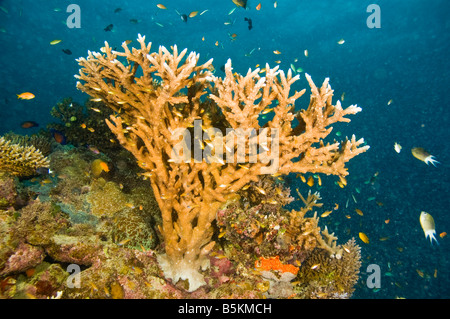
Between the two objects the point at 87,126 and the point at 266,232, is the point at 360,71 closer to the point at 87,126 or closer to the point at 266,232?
the point at 266,232

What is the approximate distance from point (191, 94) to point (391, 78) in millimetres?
62853

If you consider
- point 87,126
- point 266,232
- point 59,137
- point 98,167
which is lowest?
point 266,232

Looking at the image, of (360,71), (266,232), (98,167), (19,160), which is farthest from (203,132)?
(360,71)

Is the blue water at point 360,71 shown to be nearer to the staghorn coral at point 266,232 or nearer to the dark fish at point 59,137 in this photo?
the staghorn coral at point 266,232

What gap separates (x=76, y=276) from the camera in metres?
3.44

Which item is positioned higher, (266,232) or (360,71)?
(360,71)

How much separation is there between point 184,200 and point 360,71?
6628 centimetres

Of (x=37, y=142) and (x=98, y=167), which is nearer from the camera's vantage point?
(x=98, y=167)

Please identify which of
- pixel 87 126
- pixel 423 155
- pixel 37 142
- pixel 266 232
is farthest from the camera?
pixel 87 126

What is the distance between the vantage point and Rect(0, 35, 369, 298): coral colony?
3033 millimetres

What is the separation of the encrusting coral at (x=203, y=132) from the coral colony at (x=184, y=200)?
0.06 feet

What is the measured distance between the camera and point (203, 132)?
3.51m

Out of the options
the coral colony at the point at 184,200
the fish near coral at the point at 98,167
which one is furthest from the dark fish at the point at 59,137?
the fish near coral at the point at 98,167

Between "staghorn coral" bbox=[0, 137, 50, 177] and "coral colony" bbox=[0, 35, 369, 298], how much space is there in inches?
1.3
